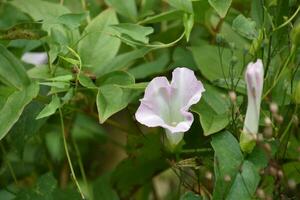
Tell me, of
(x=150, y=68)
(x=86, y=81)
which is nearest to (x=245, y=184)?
(x=86, y=81)

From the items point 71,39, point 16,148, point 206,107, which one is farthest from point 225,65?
point 16,148

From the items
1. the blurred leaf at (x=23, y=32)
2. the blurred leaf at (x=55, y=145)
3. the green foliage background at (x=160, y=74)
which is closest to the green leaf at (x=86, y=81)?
the green foliage background at (x=160, y=74)

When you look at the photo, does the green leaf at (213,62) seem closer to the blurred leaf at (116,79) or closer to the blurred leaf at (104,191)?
the blurred leaf at (116,79)

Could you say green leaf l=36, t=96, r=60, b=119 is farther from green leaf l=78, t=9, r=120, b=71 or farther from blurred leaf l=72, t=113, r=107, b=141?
blurred leaf l=72, t=113, r=107, b=141

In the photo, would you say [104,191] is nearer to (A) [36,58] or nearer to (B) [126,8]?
(B) [126,8]

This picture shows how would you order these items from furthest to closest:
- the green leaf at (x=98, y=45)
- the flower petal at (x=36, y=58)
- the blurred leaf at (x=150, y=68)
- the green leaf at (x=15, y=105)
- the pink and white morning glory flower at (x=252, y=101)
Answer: the flower petal at (x=36, y=58), the blurred leaf at (x=150, y=68), the green leaf at (x=98, y=45), the green leaf at (x=15, y=105), the pink and white morning glory flower at (x=252, y=101)

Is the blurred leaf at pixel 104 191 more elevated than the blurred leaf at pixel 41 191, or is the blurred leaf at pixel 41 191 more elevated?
the blurred leaf at pixel 41 191

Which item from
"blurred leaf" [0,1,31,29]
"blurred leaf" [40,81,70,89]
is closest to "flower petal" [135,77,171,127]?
"blurred leaf" [40,81,70,89]
